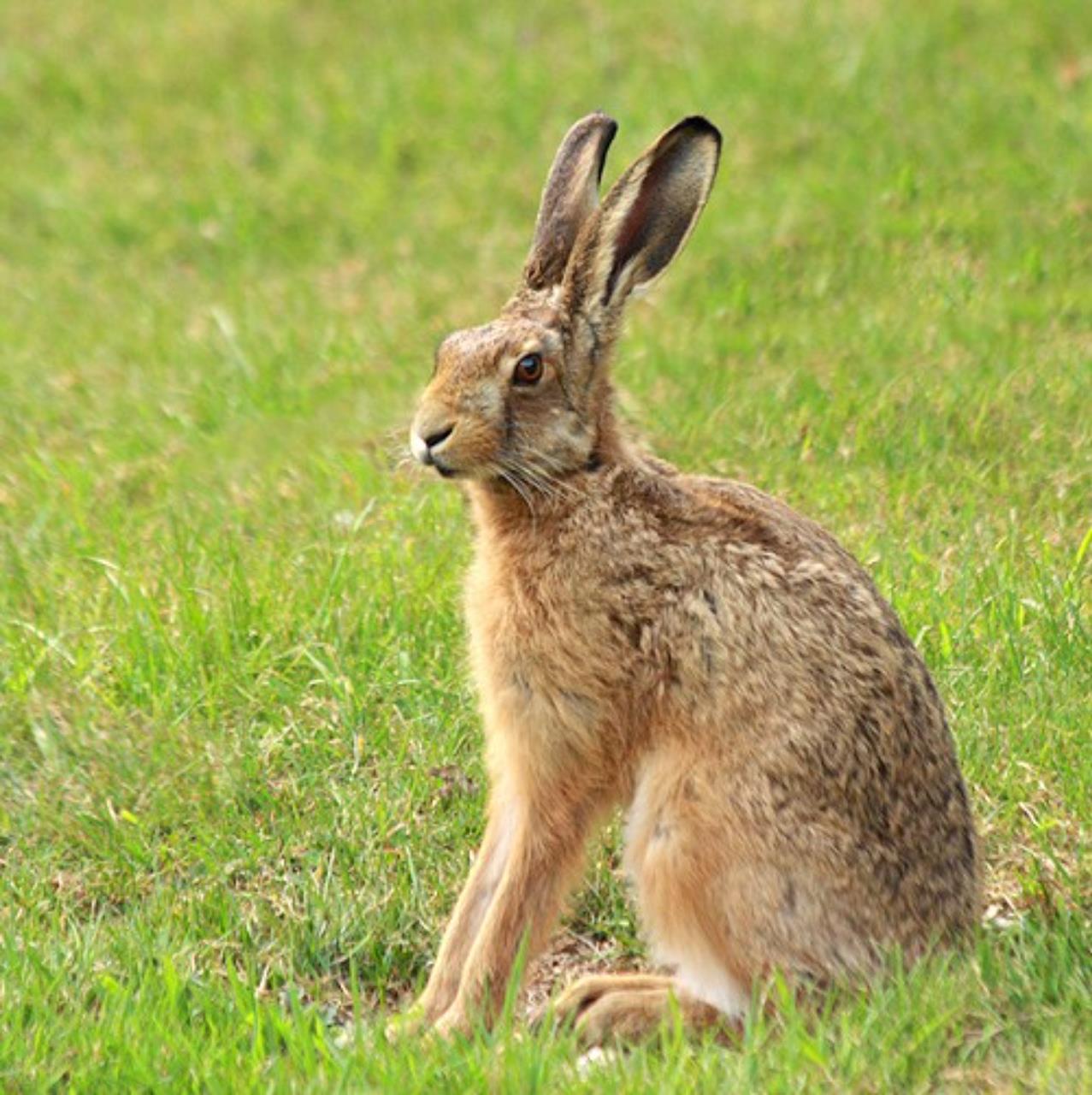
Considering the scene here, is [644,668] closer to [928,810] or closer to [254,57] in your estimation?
[928,810]

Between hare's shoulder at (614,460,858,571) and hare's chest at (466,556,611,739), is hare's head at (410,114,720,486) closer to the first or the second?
hare's shoulder at (614,460,858,571)

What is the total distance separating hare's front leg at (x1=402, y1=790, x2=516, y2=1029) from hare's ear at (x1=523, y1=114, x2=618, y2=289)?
124 cm

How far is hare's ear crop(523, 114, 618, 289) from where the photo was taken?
5316 mm

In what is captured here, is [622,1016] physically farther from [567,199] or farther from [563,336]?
[567,199]

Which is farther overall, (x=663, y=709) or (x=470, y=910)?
(x=470, y=910)

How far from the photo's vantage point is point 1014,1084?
13.8 feet

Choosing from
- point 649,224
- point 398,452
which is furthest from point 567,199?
point 398,452

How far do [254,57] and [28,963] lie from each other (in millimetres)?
7931

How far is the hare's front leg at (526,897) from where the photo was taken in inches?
192

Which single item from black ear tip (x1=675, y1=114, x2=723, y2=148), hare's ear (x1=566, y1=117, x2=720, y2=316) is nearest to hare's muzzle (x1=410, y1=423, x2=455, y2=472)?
hare's ear (x1=566, y1=117, x2=720, y2=316)

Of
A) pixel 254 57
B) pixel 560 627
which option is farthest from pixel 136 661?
pixel 254 57

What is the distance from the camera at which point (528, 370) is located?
4.97m

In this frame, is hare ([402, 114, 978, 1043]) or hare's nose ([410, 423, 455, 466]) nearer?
hare ([402, 114, 978, 1043])

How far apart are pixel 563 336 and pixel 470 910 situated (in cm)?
130
